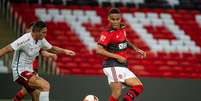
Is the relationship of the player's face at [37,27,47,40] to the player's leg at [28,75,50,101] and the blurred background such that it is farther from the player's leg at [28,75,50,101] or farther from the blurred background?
the blurred background

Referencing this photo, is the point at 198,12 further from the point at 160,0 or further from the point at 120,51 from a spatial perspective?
the point at 120,51

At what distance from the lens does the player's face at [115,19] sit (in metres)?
8.82

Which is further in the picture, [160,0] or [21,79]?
[160,0]

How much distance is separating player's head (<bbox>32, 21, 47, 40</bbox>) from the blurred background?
4.34m

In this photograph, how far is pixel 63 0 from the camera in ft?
64.3

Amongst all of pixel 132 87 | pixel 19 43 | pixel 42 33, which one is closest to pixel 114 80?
pixel 132 87

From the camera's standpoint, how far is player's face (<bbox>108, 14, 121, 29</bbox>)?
8.82 m

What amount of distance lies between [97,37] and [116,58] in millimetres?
9407

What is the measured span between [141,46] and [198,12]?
3935mm

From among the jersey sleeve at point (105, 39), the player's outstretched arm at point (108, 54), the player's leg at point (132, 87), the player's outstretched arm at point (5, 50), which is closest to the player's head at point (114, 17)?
the jersey sleeve at point (105, 39)

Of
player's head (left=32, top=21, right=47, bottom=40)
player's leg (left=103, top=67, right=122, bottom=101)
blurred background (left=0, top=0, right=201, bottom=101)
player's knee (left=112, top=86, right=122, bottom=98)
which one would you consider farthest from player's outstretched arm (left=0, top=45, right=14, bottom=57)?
blurred background (left=0, top=0, right=201, bottom=101)

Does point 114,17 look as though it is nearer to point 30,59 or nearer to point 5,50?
point 30,59

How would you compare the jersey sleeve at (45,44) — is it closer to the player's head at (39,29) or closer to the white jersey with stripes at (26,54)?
the white jersey with stripes at (26,54)

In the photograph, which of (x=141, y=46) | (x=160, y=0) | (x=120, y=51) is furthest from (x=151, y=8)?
(x=120, y=51)
